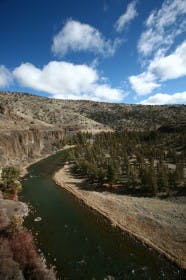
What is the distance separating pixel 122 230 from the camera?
3338 centimetres

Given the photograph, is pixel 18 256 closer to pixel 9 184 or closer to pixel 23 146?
pixel 9 184

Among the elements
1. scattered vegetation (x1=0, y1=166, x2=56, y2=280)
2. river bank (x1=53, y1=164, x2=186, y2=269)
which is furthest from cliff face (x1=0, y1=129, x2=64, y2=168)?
scattered vegetation (x1=0, y1=166, x2=56, y2=280)

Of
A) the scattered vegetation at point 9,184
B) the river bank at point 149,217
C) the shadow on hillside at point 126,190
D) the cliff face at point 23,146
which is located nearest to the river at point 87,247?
the river bank at point 149,217

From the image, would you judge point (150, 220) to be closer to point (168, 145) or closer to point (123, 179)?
point (123, 179)

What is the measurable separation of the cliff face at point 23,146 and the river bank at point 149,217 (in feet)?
123

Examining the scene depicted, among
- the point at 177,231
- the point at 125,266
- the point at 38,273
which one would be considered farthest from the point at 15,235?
the point at 177,231

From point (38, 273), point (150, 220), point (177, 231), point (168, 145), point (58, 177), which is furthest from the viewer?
point (168, 145)

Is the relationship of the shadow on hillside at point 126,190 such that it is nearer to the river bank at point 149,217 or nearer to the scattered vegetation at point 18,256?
the river bank at point 149,217

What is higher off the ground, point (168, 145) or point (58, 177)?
point (168, 145)

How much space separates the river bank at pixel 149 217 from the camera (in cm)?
2894

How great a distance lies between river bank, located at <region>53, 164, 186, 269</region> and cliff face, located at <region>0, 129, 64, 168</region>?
37.4 meters

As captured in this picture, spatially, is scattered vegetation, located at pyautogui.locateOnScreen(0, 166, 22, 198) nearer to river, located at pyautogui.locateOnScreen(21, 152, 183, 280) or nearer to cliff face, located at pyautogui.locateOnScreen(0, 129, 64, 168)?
river, located at pyautogui.locateOnScreen(21, 152, 183, 280)

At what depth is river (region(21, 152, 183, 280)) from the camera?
24672 mm

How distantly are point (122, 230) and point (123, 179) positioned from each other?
23187mm
